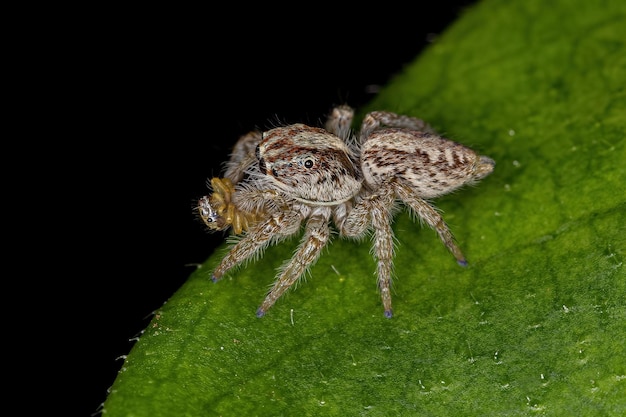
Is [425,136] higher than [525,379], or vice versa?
[425,136]

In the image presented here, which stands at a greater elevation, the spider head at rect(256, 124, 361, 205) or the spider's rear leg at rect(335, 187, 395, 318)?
the spider head at rect(256, 124, 361, 205)

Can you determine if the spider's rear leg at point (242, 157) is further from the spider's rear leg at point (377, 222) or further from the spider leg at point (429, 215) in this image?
the spider leg at point (429, 215)

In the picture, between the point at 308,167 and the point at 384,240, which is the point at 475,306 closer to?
the point at 384,240

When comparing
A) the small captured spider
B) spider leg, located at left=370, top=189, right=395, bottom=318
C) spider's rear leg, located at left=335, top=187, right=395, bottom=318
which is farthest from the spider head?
spider leg, located at left=370, top=189, right=395, bottom=318

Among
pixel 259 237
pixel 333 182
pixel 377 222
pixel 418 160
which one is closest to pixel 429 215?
pixel 377 222

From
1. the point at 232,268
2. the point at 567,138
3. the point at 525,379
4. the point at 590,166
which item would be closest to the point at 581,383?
the point at 525,379

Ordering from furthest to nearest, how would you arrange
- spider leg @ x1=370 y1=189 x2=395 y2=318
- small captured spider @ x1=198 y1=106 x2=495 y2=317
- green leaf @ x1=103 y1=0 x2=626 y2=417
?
1. small captured spider @ x1=198 y1=106 x2=495 y2=317
2. spider leg @ x1=370 y1=189 x2=395 y2=318
3. green leaf @ x1=103 y1=0 x2=626 y2=417

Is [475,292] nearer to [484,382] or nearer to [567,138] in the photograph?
[484,382]

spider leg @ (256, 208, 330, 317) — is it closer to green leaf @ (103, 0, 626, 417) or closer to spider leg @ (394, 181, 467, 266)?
green leaf @ (103, 0, 626, 417)
